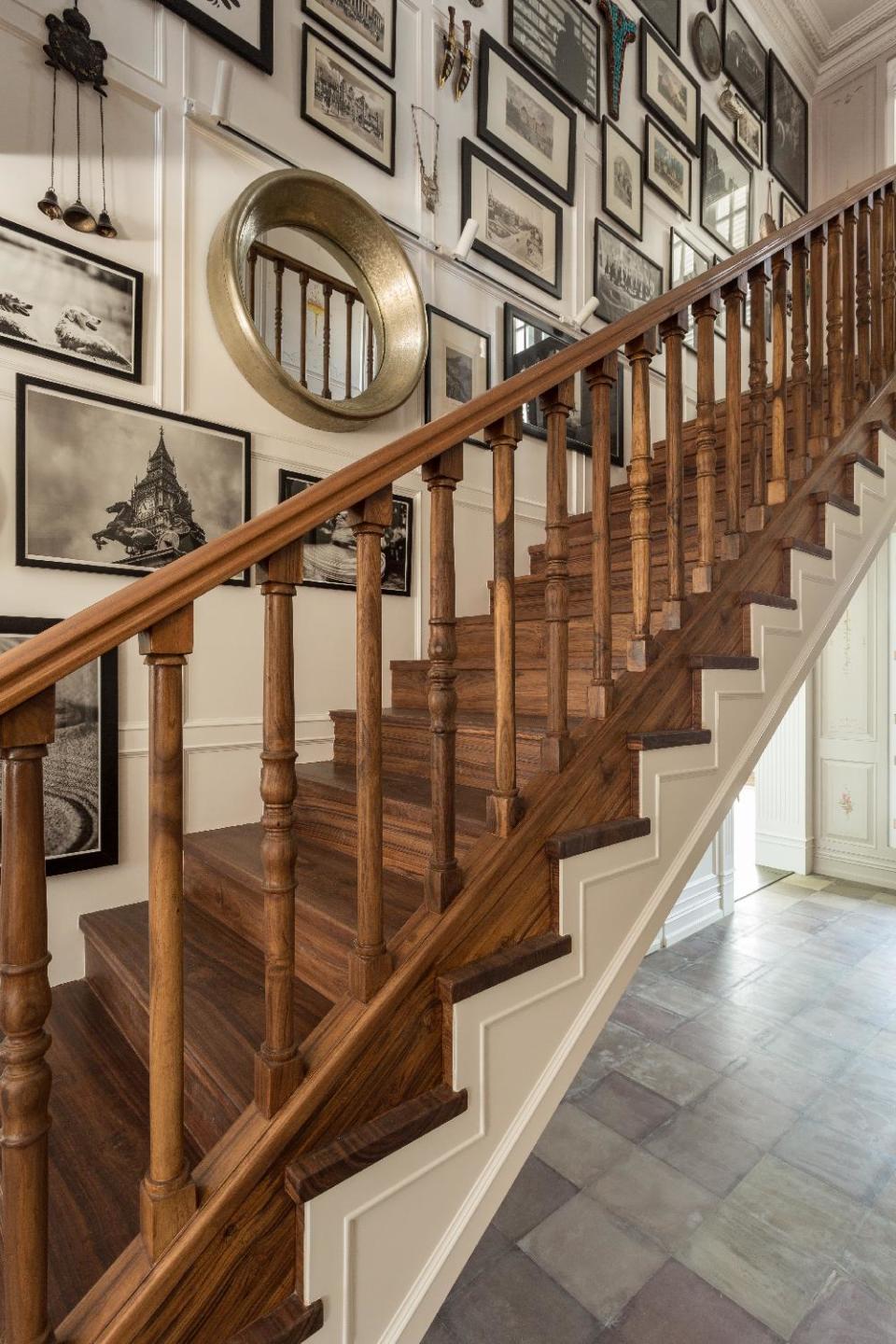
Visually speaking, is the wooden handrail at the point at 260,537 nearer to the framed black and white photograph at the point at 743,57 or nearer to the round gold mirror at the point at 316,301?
the round gold mirror at the point at 316,301

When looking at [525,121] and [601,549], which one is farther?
[525,121]

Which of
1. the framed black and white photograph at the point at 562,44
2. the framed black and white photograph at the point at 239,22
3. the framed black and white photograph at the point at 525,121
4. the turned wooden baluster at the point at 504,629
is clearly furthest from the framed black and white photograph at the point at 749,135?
the turned wooden baluster at the point at 504,629

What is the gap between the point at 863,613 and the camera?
4910mm

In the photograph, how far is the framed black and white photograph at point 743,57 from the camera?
4438mm

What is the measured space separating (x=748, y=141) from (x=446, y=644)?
17.4ft

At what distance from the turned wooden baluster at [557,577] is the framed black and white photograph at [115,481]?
120 cm

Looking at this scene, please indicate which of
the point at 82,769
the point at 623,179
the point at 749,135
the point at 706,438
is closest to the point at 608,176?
the point at 623,179

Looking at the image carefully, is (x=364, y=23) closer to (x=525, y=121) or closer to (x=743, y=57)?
(x=525, y=121)

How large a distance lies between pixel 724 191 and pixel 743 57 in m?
0.98

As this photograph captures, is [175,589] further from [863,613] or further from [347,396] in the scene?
[863,613]

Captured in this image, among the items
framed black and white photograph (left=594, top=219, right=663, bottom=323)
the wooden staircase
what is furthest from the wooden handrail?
framed black and white photograph (left=594, top=219, right=663, bottom=323)

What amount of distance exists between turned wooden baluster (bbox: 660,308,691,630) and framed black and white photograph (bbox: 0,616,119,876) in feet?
4.94

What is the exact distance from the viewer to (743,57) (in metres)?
4.57

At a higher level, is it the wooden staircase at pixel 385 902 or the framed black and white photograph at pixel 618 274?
the framed black and white photograph at pixel 618 274
